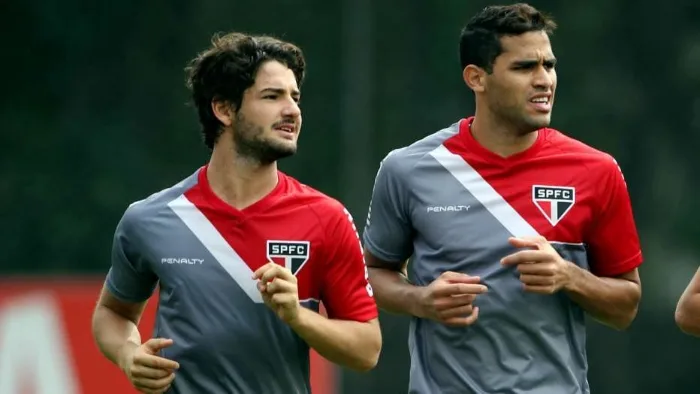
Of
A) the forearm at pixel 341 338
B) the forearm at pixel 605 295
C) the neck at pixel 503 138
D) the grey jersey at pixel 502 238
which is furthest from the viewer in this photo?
the neck at pixel 503 138

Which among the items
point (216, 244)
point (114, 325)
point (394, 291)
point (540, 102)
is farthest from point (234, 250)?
point (540, 102)

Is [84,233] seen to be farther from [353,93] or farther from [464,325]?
[464,325]

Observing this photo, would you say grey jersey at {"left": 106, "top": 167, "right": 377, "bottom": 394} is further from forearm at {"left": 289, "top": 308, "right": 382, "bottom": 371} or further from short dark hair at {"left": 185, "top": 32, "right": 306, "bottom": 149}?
short dark hair at {"left": 185, "top": 32, "right": 306, "bottom": 149}

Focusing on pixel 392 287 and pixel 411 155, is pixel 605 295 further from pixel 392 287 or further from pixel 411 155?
pixel 411 155

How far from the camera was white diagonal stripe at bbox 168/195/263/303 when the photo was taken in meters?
5.49

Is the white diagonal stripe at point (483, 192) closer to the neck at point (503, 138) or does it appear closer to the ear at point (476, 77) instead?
the neck at point (503, 138)

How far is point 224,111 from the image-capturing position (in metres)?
5.77

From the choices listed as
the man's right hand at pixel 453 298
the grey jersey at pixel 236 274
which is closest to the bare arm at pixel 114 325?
the grey jersey at pixel 236 274

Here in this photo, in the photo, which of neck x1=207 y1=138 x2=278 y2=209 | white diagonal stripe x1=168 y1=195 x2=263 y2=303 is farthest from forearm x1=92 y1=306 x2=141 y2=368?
neck x1=207 y1=138 x2=278 y2=209

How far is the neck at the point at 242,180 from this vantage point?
5.66 m

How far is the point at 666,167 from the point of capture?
10.9 m

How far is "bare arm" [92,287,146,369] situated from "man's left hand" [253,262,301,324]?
2.50 feet

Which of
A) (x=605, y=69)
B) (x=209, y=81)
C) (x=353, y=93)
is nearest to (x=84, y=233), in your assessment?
(x=353, y=93)

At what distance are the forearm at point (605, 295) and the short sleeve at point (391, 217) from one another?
0.70 metres
